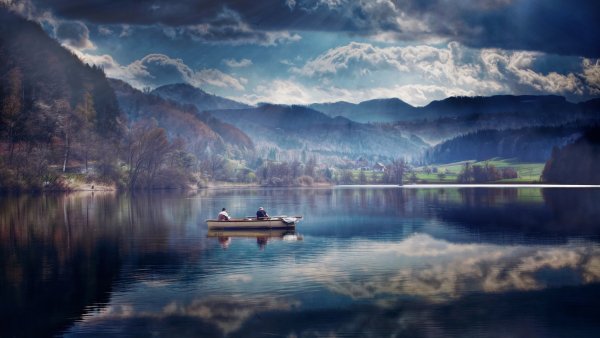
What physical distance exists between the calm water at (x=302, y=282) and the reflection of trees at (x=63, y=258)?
0.15 metres

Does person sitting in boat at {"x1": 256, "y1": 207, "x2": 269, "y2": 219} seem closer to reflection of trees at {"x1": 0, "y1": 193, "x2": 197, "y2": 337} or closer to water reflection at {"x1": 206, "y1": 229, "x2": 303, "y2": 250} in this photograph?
water reflection at {"x1": 206, "y1": 229, "x2": 303, "y2": 250}

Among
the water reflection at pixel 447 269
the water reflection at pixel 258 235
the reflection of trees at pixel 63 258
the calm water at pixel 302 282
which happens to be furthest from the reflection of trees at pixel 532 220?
the reflection of trees at pixel 63 258

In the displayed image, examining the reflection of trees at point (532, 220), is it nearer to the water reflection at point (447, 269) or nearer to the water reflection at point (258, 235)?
the water reflection at point (447, 269)

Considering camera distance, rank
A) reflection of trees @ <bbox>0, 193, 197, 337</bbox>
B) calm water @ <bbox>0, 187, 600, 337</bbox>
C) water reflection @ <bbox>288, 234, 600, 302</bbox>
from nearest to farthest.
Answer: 1. calm water @ <bbox>0, 187, 600, 337</bbox>
2. reflection of trees @ <bbox>0, 193, 197, 337</bbox>
3. water reflection @ <bbox>288, 234, 600, 302</bbox>

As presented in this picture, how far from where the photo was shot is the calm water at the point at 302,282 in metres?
31.8

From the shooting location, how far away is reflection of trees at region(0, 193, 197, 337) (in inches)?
1353

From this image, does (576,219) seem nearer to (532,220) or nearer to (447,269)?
(532,220)

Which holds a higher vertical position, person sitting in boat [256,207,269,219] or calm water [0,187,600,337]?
person sitting in boat [256,207,269,219]

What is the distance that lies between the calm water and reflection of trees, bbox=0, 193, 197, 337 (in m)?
0.15

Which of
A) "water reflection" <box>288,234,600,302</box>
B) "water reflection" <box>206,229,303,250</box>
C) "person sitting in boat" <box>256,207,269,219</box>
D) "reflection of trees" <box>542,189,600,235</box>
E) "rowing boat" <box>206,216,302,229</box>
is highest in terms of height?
"person sitting in boat" <box>256,207,269,219</box>

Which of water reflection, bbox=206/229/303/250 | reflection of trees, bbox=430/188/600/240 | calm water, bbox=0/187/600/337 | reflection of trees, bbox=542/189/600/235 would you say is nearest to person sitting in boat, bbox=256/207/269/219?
water reflection, bbox=206/229/303/250

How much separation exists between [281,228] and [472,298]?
3974 centimetres

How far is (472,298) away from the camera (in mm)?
37125

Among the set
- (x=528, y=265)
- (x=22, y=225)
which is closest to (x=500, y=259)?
(x=528, y=265)
